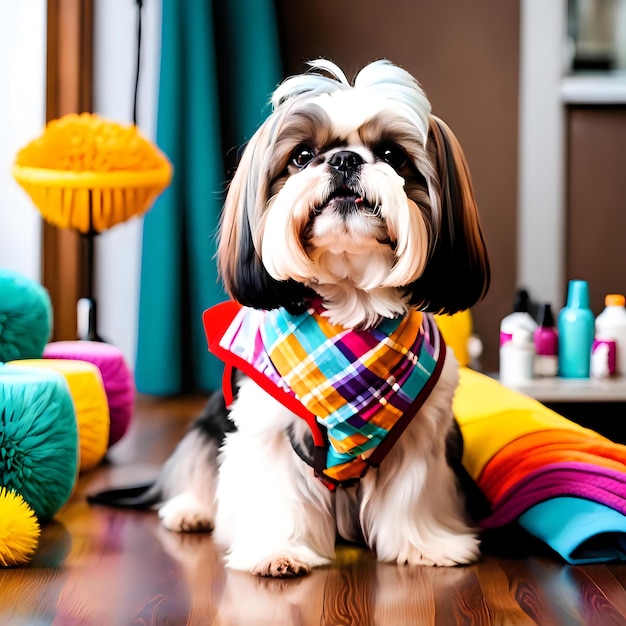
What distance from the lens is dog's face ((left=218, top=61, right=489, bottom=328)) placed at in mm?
1640

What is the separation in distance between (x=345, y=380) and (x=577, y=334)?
1591 millimetres

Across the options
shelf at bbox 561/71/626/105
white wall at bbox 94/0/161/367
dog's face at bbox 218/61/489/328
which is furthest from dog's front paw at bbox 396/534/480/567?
shelf at bbox 561/71/626/105

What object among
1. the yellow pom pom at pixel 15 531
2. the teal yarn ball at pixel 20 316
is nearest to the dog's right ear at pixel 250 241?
the yellow pom pom at pixel 15 531

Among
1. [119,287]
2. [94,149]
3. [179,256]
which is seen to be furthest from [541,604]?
[119,287]

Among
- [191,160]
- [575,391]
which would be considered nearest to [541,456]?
[575,391]

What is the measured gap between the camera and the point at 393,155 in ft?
5.62

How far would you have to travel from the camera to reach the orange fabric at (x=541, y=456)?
2082 millimetres

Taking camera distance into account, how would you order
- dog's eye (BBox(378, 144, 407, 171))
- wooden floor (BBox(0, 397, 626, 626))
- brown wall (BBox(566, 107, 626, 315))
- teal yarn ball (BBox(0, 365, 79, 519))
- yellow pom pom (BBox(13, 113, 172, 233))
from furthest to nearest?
brown wall (BBox(566, 107, 626, 315)) < yellow pom pom (BBox(13, 113, 172, 233)) < teal yarn ball (BBox(0, 365, 79, 519)) < dog's eye (BBox(378, 144, 407, 171)) < wooden floor (BBox(0, 397, 626, 626))

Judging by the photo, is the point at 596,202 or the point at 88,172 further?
the point at 596,202

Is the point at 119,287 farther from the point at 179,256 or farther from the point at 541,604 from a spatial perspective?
the point at 541,604

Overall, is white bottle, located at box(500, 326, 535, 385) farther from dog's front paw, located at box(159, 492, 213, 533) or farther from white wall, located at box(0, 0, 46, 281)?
white wall, located at box(0, 0, 46, 281)

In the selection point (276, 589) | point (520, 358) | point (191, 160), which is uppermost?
point (191, 160)

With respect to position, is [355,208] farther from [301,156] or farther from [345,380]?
[345,380]

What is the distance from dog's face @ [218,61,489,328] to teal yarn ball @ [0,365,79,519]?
0.48m
